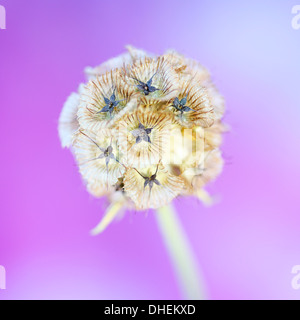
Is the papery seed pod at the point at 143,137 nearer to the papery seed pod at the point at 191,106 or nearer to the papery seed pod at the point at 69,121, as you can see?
the papery seed pod at the point at 191,106

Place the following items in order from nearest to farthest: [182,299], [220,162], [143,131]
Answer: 1. [143,131]
2. [220,162]
3. [182,299]

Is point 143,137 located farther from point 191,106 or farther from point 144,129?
point 191,106

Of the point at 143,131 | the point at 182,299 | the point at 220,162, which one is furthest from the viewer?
the point at 182,299

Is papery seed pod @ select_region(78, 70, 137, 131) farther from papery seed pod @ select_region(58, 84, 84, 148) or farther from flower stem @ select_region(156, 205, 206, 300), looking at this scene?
flower stem @ select_region(156, 205, 206, 300)
